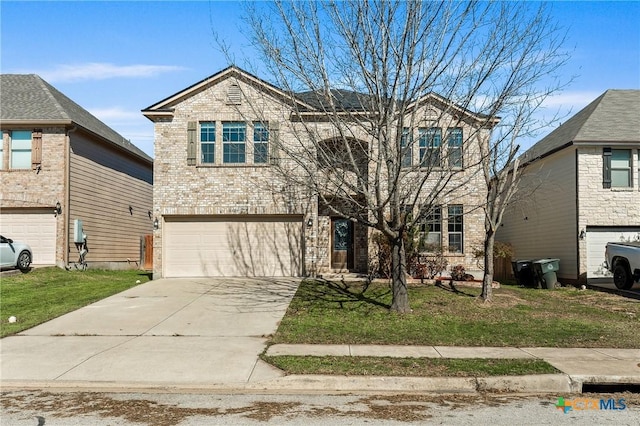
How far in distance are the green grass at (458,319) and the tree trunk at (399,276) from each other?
0.23 meters

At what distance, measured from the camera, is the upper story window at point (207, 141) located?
18625mm

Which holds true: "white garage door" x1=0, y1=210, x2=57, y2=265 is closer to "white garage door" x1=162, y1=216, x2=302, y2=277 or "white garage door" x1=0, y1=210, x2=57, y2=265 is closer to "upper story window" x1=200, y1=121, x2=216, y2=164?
"white garage door" x1=162, y1=216, x2=302, y2=277

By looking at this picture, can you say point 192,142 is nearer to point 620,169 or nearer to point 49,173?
point 49,173

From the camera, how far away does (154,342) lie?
10.0m

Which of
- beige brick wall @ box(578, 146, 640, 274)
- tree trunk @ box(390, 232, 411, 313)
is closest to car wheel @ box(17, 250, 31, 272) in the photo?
tree trunk @ box(390, 232, 411, 313)

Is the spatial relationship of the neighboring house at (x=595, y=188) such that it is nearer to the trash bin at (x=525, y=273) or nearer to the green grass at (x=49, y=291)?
the trash bin at (x=525, y=273)

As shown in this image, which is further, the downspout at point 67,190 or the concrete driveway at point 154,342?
the downspout at point 67,190

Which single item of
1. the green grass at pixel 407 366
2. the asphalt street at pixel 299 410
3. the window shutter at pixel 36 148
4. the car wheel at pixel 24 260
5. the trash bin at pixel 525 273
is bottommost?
the asphalt street at pixel 299 410

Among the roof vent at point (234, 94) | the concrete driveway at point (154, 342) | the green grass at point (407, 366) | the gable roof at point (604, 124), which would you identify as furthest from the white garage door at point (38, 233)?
the gable roof at point (604, 124)

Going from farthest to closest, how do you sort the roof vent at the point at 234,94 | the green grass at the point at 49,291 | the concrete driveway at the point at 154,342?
the roof vent at the point at 234,94, the green grass at the point at 49,291, the concrete driveway at the point at 154,342

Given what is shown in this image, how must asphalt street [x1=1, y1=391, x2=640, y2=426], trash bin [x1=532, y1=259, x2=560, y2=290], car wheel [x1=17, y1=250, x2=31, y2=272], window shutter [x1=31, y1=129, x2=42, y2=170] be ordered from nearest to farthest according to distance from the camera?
asphalt street [x1=1, y1=391, x2=640, y2=426] < trash bin [x1=532, y1=259, x2=560, y2=290] < car wheel [x1=17, y1=250, x2=31, y2=272] < window shutter [x1=31, y1=129, x2=42, y2=170]

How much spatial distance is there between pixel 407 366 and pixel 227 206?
11.5 metres

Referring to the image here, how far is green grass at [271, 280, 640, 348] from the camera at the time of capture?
1016cm

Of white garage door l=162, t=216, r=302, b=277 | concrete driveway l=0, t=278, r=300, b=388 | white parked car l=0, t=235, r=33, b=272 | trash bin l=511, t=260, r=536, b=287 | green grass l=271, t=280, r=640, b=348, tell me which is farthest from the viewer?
trash bin l=511, t=260, r=536, b=287
